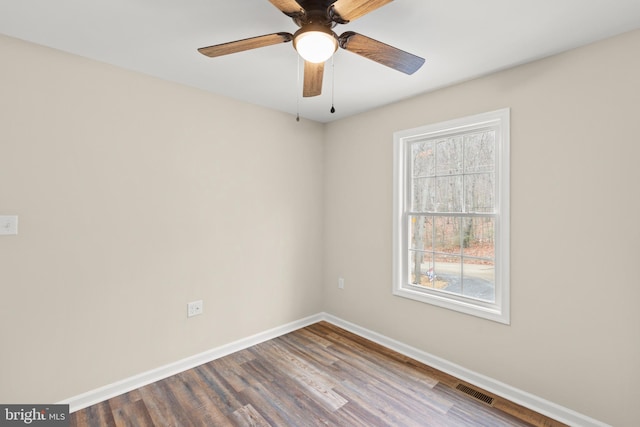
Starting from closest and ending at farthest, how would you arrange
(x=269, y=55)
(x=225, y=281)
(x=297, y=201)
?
(x=269, y=55)
(x=225, y=281)
(x=297, y=201)

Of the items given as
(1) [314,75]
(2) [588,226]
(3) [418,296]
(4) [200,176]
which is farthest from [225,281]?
(2) [588,226]

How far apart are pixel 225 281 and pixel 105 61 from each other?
6.52ft

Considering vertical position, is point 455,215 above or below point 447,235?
above

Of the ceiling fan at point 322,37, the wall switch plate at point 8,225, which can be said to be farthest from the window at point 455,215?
the wall switch plate at point 8,225

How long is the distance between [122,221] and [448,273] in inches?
107

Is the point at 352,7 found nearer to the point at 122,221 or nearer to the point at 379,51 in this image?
the point at 379,51

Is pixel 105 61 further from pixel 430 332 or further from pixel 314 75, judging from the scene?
pixel 430 332

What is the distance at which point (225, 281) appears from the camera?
9.43ft

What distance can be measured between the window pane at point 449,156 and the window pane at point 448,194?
0.21 feet

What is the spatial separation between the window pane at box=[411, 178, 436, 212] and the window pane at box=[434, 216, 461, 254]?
0.16 m

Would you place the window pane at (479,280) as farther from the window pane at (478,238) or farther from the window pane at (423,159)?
the window pane at (423,159)

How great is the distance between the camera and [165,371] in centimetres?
249

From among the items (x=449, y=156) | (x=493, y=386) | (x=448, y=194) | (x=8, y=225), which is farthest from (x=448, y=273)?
(x=8, y=225)

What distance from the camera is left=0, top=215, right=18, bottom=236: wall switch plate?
1.86 m
